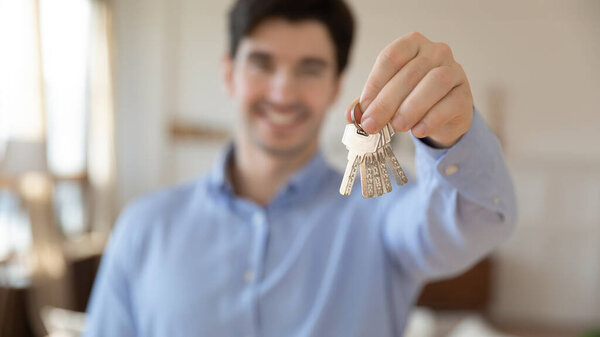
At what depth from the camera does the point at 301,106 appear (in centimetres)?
92

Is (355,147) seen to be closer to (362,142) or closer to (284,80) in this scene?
(362,142)

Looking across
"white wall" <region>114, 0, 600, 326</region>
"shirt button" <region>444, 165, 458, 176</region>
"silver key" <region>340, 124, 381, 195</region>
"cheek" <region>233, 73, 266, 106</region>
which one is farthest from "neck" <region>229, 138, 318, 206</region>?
"white wall" <region>114, 0, 600, 326</region>

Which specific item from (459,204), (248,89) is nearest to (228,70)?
(248,89)

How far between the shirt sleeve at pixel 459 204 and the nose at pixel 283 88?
0.27m

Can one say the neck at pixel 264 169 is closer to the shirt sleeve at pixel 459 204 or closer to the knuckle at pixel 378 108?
the shirt sleeve at pixel 459 204

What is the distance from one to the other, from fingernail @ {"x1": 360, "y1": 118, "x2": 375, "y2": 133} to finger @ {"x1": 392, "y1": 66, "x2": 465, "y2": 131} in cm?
3

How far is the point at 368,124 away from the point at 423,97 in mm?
57

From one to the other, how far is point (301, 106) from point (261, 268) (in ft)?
0.98

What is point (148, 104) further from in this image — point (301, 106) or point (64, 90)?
point (301, 106)

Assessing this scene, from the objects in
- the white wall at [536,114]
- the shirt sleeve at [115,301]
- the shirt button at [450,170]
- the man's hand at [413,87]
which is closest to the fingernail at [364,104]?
the man's hand at [413,87]

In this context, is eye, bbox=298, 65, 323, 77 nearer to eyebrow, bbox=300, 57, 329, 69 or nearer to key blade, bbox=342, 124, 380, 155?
eyebrow, bbox=300, 57, 329, 69

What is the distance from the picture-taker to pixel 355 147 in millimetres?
424

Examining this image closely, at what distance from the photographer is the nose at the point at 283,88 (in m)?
0.90

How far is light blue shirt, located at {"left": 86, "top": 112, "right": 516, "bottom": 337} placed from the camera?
2.87 feet
